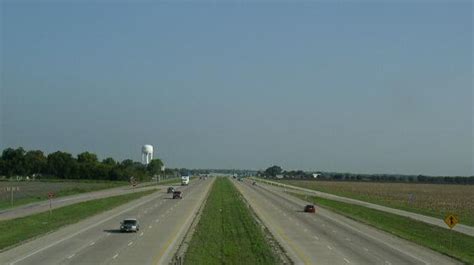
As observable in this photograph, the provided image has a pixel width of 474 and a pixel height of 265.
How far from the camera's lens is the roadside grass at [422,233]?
43.5m

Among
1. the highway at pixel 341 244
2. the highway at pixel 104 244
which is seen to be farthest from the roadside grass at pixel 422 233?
the highway at pixel 104 244

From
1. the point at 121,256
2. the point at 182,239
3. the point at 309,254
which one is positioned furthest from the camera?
the point at 182,239

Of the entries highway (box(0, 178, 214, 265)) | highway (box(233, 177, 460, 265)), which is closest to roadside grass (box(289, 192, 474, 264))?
highway (box(233, 177, 460, 265))

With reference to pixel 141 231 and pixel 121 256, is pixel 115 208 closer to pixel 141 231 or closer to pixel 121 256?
pixel 141 231

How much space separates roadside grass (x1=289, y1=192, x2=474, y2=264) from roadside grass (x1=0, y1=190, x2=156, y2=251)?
25599 millimetres

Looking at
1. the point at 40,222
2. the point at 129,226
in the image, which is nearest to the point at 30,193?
the point at 40,222

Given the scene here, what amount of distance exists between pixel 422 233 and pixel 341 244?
1410 centimetres

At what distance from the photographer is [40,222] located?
59.3 metres

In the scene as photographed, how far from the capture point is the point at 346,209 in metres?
88.2

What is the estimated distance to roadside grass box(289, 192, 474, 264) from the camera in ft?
143

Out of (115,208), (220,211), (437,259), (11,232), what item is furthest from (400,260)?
(115,208)

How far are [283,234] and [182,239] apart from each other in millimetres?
8527

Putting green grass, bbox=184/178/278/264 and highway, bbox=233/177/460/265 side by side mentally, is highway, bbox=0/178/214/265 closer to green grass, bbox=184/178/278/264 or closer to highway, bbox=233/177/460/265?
green grass, bbox=184/178/278/264

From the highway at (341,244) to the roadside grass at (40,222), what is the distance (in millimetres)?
16333
